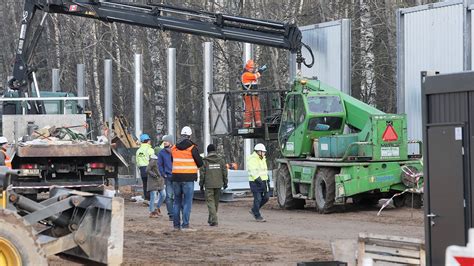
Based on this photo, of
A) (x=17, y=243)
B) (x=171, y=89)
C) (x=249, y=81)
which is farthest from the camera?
(x=171, y=89)

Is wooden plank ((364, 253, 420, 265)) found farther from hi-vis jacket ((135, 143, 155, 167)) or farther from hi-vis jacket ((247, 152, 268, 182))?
hi-vis jacket ((135, 143, 155, 167))

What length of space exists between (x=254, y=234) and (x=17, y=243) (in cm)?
881

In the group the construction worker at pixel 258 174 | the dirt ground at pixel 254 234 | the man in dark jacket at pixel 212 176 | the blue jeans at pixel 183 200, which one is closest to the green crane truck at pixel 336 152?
the dirt ground at pixel 254 234

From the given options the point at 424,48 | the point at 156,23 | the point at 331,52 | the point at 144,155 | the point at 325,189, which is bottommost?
the point at 325,189

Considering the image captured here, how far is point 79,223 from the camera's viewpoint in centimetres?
1362

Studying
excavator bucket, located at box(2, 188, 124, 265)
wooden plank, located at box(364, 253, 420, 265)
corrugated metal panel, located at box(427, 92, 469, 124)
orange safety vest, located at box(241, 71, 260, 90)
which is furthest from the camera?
orange safety vest, located at box(241, 71, 260, 90)

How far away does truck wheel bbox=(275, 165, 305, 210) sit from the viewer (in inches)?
1094

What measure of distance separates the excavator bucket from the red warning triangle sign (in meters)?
12.8

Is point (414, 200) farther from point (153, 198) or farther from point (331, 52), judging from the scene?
point (331, 52)

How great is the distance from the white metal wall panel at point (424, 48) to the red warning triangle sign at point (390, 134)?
2072 millimetres

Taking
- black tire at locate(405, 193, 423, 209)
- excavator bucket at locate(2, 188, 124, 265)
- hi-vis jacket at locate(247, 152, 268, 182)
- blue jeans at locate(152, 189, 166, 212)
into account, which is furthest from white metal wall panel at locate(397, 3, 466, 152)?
excavator bucket at locate(2, 188, 124, 265)

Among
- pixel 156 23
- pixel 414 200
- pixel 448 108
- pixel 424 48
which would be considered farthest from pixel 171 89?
pixel 448 108

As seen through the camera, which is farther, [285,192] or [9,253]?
[285,192]

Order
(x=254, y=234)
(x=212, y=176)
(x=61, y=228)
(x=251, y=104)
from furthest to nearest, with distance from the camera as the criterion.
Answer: (x=251, y=104) < (x=212, y=176) < (x=254, y=234) < (x=61, y=228)
